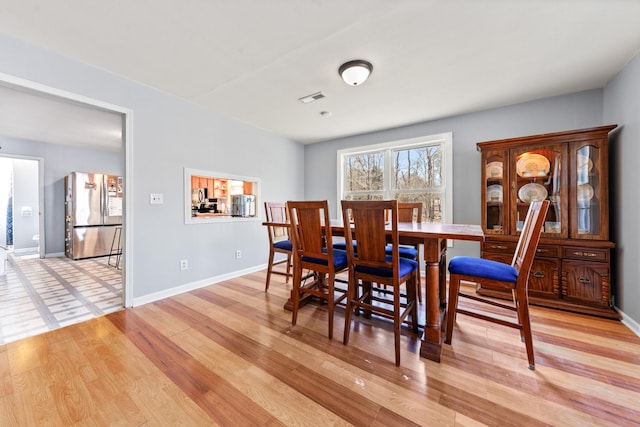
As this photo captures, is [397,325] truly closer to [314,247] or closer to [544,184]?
[314,247]

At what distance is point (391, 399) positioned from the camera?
4.42ft

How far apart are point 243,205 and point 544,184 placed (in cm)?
399

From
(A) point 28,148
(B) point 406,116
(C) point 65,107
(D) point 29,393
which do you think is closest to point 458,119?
(B) point 406,116

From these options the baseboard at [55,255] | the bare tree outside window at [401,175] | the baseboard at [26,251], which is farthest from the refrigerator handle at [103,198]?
the bare tree outside window at [401,175]

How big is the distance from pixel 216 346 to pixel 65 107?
153 inches

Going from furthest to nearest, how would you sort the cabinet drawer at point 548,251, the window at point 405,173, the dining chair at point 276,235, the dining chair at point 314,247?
the window at point 405,173 → the dining chair at point 276,235 → the cabinet drawer at point 548,251 → the dining chair at point 314,247

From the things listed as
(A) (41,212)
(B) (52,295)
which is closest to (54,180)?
(A) (41,212)

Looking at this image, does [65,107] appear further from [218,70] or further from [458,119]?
[458,119]

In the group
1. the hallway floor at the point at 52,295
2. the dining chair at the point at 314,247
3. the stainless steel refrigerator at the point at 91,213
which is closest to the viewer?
the dining chair at the point at 314,247

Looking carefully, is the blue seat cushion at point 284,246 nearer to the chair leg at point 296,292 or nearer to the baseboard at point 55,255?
the chair leg at point 296,292

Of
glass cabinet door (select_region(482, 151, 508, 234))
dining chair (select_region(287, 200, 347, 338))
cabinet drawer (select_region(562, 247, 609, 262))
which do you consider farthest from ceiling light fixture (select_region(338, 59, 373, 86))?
cabinet drawer (select_region(562, 247, 609, 262))

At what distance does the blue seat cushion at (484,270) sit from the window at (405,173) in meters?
1.80

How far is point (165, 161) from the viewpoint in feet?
9.37

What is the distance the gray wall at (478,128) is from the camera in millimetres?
2779
